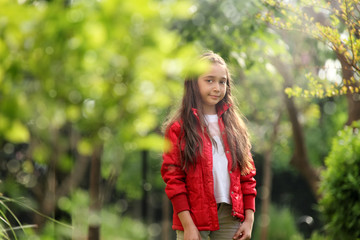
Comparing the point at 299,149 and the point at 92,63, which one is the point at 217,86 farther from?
the point at 299,149

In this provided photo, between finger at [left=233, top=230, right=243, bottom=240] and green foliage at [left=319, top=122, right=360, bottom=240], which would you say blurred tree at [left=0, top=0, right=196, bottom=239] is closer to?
finger at [left=233, top=230, right=243, bottom=240]

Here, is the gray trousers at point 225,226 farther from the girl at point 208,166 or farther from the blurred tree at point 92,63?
the blurred tree at point 92,63

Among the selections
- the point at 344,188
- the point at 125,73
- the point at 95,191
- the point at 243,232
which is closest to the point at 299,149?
the point at 344,188

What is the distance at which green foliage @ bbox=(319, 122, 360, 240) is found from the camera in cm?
381

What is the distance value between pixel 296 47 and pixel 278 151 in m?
4.65

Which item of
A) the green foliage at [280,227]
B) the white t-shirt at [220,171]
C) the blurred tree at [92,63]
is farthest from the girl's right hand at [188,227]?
the green foliage at [280,227]

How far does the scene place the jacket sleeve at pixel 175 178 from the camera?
7.49 feet

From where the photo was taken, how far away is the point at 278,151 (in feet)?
33.4

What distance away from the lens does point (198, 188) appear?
232 centimetres

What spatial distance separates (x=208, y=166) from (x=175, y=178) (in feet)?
0.59

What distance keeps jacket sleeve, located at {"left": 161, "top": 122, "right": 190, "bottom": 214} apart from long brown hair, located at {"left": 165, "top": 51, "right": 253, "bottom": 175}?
3 cm

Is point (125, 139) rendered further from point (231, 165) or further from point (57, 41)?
point (231, 165)

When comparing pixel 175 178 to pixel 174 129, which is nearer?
pixel 175 178

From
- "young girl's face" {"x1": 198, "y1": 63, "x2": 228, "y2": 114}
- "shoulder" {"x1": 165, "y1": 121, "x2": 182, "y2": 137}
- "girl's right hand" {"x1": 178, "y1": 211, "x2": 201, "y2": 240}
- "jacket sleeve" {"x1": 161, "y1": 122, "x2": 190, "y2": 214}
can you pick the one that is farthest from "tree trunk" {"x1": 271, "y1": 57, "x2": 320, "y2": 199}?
"girl's right hand" {"x1": 178, "y1": 211, "x2": 201, "y2": 240}
